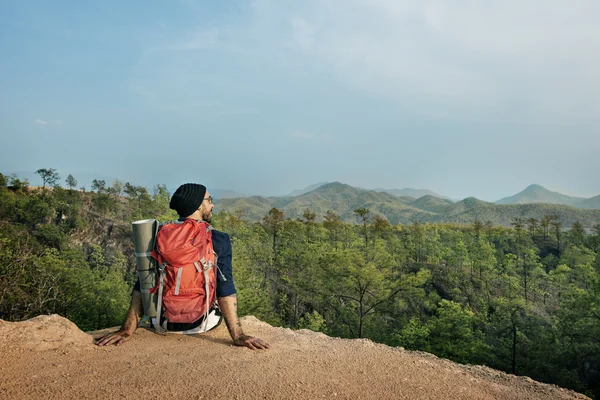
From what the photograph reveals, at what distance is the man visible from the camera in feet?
14.3

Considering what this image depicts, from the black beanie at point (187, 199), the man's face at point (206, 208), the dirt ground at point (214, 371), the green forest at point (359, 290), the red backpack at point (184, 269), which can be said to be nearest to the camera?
the dirt ground at point (214, 371)

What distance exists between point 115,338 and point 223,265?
1.54 meters

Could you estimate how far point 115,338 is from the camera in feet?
14.4

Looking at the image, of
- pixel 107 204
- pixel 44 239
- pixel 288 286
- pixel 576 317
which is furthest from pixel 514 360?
pixel 107 204

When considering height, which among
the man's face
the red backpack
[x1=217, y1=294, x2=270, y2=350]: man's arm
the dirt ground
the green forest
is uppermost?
the man's face

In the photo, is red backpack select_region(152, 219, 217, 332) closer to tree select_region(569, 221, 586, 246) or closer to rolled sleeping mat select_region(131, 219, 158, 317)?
rolled sleeping mat select_region(131, 219, 158, 317)

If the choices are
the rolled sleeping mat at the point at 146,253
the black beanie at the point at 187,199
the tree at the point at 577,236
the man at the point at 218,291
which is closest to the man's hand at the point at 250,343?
the man at the point at 218,291

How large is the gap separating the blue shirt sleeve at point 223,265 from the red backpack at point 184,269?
0.07 m

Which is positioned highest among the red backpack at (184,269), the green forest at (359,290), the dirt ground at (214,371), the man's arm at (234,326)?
the red backpack at (184,269)

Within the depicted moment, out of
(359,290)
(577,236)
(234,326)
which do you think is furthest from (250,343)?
(577,236)

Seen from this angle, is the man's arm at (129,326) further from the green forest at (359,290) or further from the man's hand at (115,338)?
the green forest at (359,290)

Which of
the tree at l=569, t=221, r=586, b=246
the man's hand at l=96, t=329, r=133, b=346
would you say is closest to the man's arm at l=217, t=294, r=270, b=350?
the man's hand at l=96, t=329, r=133, b=346

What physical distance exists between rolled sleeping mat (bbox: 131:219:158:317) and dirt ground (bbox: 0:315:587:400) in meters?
0.72

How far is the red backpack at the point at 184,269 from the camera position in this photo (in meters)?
4.21
